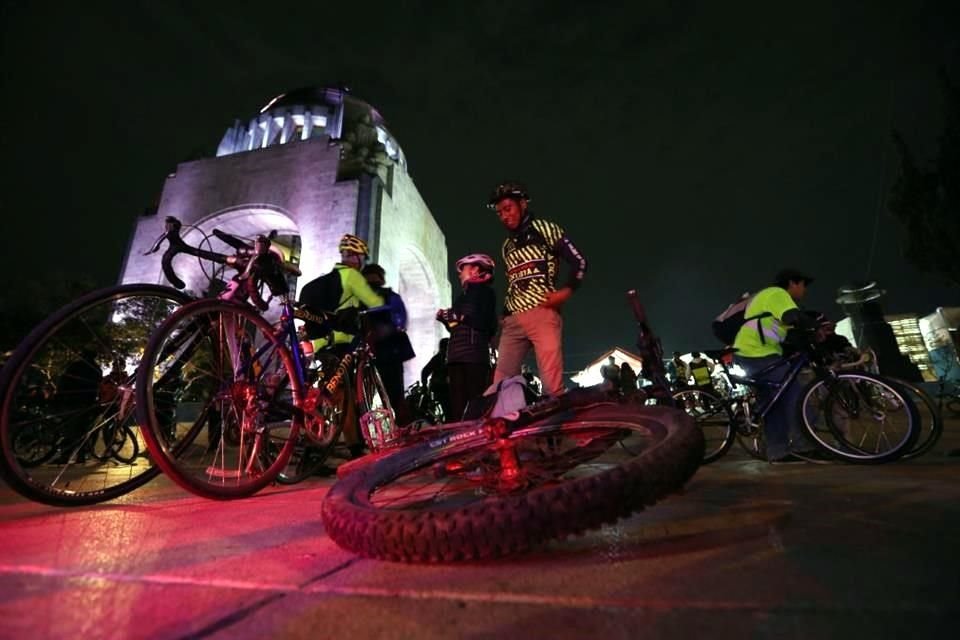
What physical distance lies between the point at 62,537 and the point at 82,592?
26.9 inches

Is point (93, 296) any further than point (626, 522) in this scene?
Yes

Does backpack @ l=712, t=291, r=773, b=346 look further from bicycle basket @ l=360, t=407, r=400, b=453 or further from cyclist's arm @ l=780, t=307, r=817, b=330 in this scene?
bicycle basket @ l=360, t=407, r=400, b=453

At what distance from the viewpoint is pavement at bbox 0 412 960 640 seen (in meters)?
0.79

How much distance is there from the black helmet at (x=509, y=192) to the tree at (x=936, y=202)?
19.2 meters

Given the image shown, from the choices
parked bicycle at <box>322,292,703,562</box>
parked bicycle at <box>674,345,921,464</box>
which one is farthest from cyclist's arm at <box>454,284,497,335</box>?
parked bicycle at <box>674,345,921,464</box>

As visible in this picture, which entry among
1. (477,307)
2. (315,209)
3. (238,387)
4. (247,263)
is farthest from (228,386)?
(315,209)

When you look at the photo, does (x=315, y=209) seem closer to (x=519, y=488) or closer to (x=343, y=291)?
(x=343, y=291)

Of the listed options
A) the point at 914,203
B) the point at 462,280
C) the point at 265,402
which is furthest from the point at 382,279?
the point at 914,203

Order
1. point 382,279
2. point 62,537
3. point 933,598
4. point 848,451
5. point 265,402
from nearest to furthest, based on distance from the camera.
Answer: point 933,598 → point 62,537 → point 265,402 → point 848,451 → point 382,279

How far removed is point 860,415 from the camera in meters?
3.20

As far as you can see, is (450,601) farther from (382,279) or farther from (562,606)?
(382,279)

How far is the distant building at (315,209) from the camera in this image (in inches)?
696

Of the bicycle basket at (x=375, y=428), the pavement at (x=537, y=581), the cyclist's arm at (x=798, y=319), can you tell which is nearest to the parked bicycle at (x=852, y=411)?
the cyclist's arm at (x=798, y=319)

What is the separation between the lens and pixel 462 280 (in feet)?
12.2
